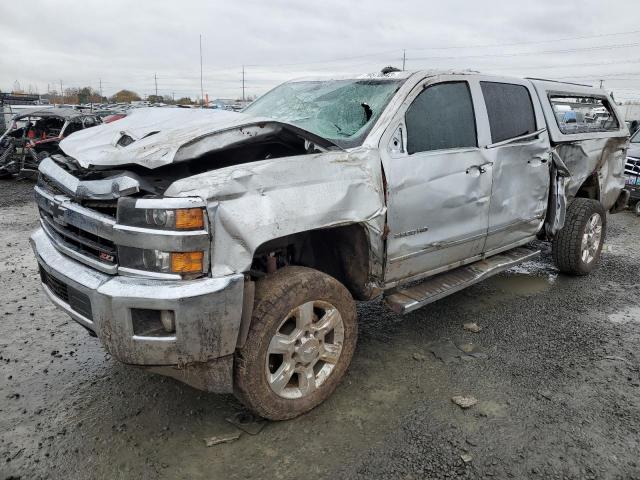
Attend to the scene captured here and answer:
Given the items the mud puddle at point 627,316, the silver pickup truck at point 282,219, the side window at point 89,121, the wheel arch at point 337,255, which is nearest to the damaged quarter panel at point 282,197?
the silver pickup truck at point 282,219

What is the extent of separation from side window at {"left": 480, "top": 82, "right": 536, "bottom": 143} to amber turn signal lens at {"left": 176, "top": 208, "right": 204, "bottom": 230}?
2.55 m

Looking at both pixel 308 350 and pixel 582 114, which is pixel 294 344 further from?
pixel 582 114

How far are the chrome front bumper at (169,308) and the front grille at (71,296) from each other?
1cm

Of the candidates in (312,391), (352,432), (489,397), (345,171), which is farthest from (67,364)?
(489,397)

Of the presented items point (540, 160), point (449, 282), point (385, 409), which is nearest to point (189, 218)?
point (385, 409)

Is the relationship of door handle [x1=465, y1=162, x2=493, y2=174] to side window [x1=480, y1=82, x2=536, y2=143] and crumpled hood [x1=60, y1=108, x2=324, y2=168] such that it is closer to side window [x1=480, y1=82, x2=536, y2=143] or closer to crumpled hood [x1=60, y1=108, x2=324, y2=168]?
side window [x1=480, y1=82, x2=536, y2=143]

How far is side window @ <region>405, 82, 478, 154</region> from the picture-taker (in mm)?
3303

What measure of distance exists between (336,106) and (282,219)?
54.5 inches

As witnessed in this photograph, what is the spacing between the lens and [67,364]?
3.41 m

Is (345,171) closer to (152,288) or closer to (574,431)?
(152,288)

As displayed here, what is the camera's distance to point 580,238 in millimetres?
5000

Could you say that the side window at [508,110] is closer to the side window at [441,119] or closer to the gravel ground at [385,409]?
the side window at [441,119]

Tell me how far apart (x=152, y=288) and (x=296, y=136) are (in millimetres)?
1132

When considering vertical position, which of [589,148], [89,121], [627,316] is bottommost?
[627,316]
